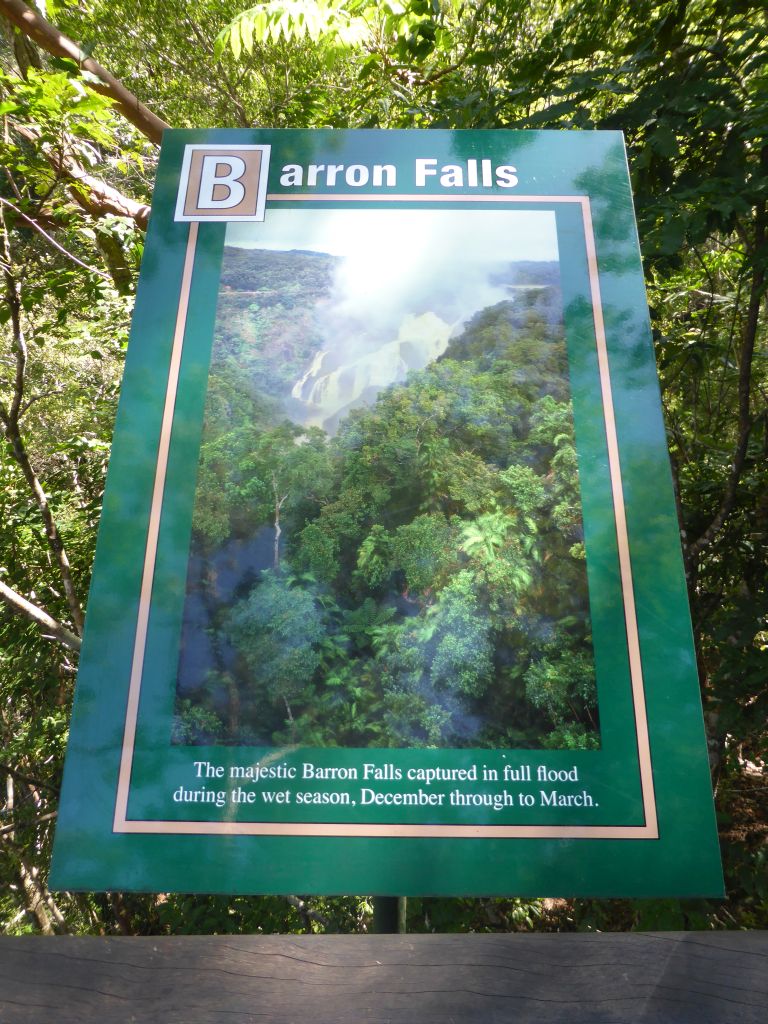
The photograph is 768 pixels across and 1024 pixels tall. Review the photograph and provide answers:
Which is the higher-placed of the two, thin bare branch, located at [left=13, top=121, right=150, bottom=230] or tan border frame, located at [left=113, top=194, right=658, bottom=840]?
thin bare branch, located at [left=13, top=121, right=150, bottom=230]

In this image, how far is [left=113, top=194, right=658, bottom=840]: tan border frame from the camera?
4.53 feet

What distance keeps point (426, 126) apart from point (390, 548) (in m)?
3.09

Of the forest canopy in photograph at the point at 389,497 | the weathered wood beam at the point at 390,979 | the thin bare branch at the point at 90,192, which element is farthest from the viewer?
the thin bare branch at the point at 90,192

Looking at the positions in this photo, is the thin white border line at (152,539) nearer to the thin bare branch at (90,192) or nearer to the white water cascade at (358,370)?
the white water cascade at (358,370)

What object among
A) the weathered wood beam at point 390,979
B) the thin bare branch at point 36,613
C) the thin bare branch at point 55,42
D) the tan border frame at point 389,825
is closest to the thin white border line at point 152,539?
the tan border frame at point 389,825

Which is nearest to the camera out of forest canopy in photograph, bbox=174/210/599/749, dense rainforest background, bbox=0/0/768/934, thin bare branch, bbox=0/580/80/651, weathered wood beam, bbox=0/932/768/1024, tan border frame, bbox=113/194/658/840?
weathered wood beam, bbox=0/932/768/1024

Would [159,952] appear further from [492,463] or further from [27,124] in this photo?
[27,124]

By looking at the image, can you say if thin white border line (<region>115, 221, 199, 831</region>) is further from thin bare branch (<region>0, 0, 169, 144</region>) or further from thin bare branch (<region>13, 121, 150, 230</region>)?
thin bare branch (<region>0, 0, 169, 144</region>)

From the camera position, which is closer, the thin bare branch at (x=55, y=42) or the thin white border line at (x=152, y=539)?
the thin white border line at (x=152, y=539)

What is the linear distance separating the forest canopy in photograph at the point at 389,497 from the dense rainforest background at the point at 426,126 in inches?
39.2

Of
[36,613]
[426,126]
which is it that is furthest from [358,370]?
[426,126]

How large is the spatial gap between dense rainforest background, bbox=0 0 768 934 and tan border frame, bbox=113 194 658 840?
42.3 inches

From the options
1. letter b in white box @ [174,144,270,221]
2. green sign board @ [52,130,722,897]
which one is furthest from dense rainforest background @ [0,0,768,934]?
letter b in white box @ [174,144,270,221]

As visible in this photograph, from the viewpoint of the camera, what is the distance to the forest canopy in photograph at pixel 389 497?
1.53m
